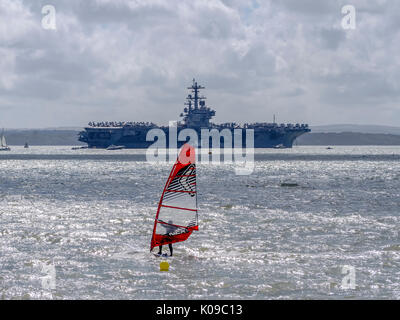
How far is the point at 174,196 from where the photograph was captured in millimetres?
20500

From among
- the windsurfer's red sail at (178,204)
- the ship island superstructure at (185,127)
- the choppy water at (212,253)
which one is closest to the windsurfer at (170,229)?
the windsurfer's red sail at (178,204)

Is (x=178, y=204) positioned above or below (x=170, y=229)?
above

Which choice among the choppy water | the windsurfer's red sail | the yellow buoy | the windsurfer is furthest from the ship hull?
the yellow buoy

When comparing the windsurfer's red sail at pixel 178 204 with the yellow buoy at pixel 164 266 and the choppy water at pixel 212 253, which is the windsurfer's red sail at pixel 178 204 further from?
the yellow buoy at pixel 164 266

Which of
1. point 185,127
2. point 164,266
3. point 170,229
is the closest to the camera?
point 164,266

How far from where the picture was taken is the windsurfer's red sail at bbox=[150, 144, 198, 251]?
66.0 feet

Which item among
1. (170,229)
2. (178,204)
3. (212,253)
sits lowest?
(212,253)

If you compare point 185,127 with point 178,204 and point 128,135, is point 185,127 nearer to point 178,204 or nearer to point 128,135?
point 128,135

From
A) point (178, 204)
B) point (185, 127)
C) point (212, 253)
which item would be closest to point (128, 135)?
point (185, 127)

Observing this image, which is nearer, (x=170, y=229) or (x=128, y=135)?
(x=170, y=229)

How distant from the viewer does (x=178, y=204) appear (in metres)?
20.6

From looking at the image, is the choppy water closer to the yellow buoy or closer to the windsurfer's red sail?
the yellow buoy
